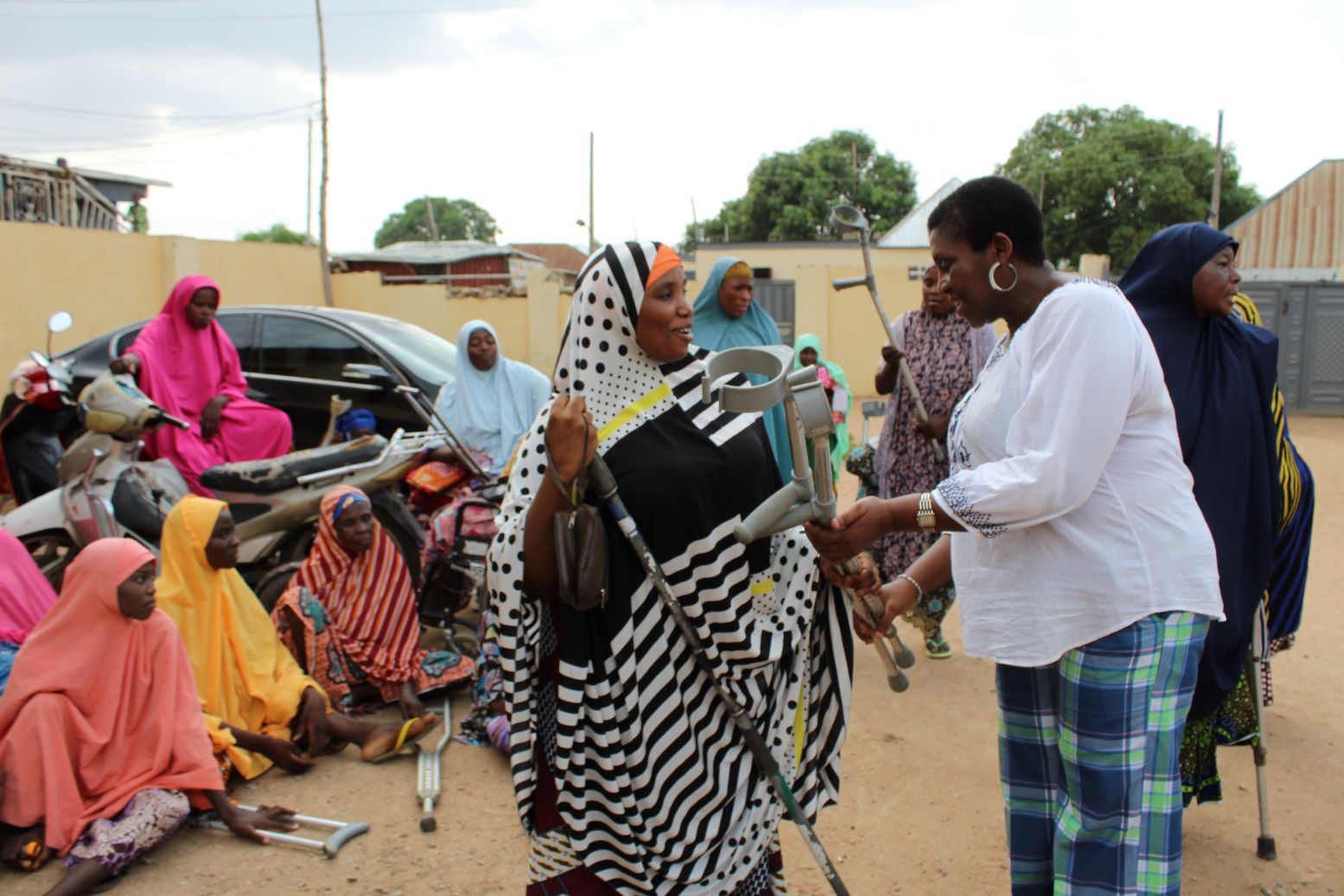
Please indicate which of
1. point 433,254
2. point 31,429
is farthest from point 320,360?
point 433,254

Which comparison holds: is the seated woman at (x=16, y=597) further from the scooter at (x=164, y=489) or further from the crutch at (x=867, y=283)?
the crutch at (x=867, y=283)

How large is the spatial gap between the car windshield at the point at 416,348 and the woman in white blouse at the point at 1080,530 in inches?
211

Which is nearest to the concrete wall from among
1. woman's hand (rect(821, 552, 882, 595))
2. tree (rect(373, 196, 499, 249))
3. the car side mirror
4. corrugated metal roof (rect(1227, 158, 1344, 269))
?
the car side mirror

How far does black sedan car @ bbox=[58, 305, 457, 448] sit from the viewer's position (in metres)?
7.23

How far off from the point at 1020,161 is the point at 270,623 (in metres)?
39.0

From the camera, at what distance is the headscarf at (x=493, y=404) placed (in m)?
5.84

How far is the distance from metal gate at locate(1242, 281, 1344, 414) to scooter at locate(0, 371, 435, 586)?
47.4ft

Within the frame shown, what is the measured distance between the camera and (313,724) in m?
4.24

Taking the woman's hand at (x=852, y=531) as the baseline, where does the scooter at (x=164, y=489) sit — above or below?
below

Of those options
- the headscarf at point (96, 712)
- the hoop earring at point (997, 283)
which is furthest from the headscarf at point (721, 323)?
the hoop earring at point (997, 283)

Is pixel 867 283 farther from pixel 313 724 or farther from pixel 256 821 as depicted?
pixel 256 821

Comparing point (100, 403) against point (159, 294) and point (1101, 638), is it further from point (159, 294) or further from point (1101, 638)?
point (159, 294)

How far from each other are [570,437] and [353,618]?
3.22 meters

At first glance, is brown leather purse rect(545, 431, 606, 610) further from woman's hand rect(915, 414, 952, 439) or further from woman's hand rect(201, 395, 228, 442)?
woman's hand rect(201, 395, 228, 442)
